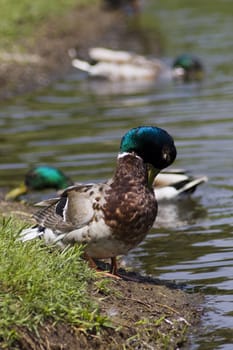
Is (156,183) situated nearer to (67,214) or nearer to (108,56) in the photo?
(67,214)

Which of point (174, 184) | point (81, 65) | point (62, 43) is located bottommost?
point (62, 43)

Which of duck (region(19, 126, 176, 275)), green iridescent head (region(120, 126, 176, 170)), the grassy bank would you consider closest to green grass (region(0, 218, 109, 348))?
the grassy bank

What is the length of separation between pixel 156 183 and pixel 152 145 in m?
4.04

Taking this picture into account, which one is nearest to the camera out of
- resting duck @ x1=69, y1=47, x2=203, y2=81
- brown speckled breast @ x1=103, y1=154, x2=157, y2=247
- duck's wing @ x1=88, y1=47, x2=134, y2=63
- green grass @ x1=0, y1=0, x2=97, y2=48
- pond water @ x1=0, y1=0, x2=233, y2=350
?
brown speckled breast @ x1=103, y1=154, x2=157, y2=247

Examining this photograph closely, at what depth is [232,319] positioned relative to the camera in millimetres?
6957

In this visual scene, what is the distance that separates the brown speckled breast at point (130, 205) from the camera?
6.85 metres

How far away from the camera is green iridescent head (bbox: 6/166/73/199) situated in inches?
453

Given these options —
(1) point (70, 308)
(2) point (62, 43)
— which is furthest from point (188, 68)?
(1) point (70, 308)

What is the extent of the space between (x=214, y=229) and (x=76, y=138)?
482 cm

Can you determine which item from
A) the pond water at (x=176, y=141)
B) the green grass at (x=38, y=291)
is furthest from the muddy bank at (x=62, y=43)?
the green grass at (x=38, y=291)

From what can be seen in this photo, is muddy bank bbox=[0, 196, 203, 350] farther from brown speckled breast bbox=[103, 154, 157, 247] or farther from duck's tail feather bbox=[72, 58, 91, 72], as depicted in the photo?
duck's tail feather bbox=[72, 58, 91, 72]

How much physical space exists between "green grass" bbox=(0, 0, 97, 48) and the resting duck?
1.25 m

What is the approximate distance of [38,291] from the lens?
591 cm

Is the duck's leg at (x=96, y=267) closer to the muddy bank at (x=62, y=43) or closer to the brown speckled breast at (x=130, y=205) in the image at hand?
the brown speckled breast at (x=130, y=205)
